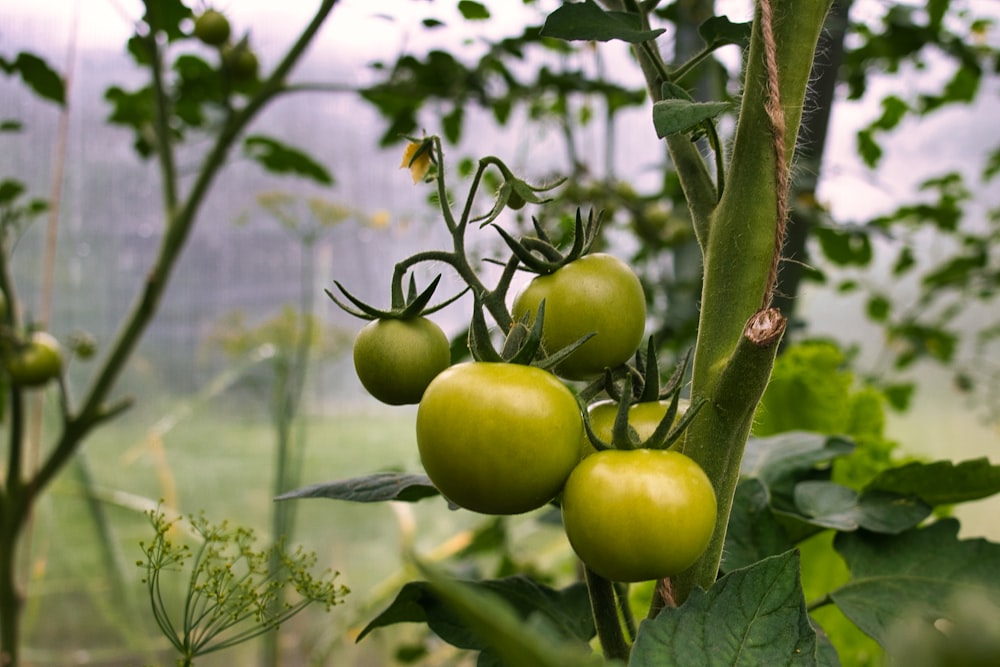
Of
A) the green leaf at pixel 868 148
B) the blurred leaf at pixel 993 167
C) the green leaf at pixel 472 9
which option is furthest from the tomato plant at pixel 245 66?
the blurred leaf at pixel 993 167

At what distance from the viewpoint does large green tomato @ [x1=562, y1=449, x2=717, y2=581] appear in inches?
10.7

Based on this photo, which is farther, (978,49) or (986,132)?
(986,132)

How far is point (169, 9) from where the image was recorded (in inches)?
35.5

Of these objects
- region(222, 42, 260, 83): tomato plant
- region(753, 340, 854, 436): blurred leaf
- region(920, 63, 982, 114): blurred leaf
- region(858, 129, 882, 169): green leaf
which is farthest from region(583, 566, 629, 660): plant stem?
region(920, 63, 982, 114): blurred leaf

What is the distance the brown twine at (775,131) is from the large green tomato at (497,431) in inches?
3.7

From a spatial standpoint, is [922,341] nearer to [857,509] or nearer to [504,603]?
[857,509]

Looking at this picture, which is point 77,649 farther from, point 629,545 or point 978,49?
point 978,49

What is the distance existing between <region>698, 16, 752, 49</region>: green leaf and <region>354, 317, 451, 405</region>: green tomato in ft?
0.64

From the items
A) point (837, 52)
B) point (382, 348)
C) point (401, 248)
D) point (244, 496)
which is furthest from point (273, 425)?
point (382, 348)

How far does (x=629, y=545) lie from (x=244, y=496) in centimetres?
217

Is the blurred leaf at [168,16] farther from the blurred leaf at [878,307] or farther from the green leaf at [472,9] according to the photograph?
the blurred leaf at [878,307]

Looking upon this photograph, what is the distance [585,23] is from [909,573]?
32 cm

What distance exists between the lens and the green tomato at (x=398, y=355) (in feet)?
1.12

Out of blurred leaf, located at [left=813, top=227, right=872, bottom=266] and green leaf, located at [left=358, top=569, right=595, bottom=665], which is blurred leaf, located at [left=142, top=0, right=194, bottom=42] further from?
blurred leaf, located at [left=813, top=227, right=872, bottom=266]
